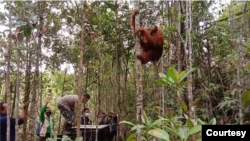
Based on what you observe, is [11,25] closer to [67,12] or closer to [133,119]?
[67,12]

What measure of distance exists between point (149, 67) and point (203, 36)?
80.4 inches

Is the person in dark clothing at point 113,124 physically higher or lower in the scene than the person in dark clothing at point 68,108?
lower

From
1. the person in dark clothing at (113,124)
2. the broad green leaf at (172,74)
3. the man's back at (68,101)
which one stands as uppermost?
the broad green leaf at (172,74)

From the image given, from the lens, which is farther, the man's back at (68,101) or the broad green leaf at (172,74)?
the man's back at (68,101)

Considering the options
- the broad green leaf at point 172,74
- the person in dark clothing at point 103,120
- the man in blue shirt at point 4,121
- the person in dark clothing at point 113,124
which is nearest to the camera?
the broad green leaf at point 172,74

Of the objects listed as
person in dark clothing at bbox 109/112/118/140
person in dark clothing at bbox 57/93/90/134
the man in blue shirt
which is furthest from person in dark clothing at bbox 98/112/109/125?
the man in blue shirt

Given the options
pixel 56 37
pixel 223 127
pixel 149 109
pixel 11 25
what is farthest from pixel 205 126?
pixel 56 37

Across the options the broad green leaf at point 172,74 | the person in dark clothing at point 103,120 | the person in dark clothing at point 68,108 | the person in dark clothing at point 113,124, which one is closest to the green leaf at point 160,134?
the broad green leaf at point 172,74

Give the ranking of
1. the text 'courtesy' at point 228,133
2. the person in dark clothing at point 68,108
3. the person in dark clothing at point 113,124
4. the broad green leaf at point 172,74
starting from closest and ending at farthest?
the text 'courtesy' at point 228,133
the broad green leaf at point 172,74
the person in dark clothing at point 68,108
the person in dark clothing at point 113,124

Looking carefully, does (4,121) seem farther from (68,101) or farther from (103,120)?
(103,120)

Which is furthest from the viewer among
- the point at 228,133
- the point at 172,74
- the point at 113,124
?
the point at 113,124

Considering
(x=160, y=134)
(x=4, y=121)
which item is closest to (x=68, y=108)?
(x=4, y=121)

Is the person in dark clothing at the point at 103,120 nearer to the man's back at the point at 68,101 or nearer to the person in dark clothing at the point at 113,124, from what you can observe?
the person in dark clothing at the point at 113,124

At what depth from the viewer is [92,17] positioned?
535 cm
